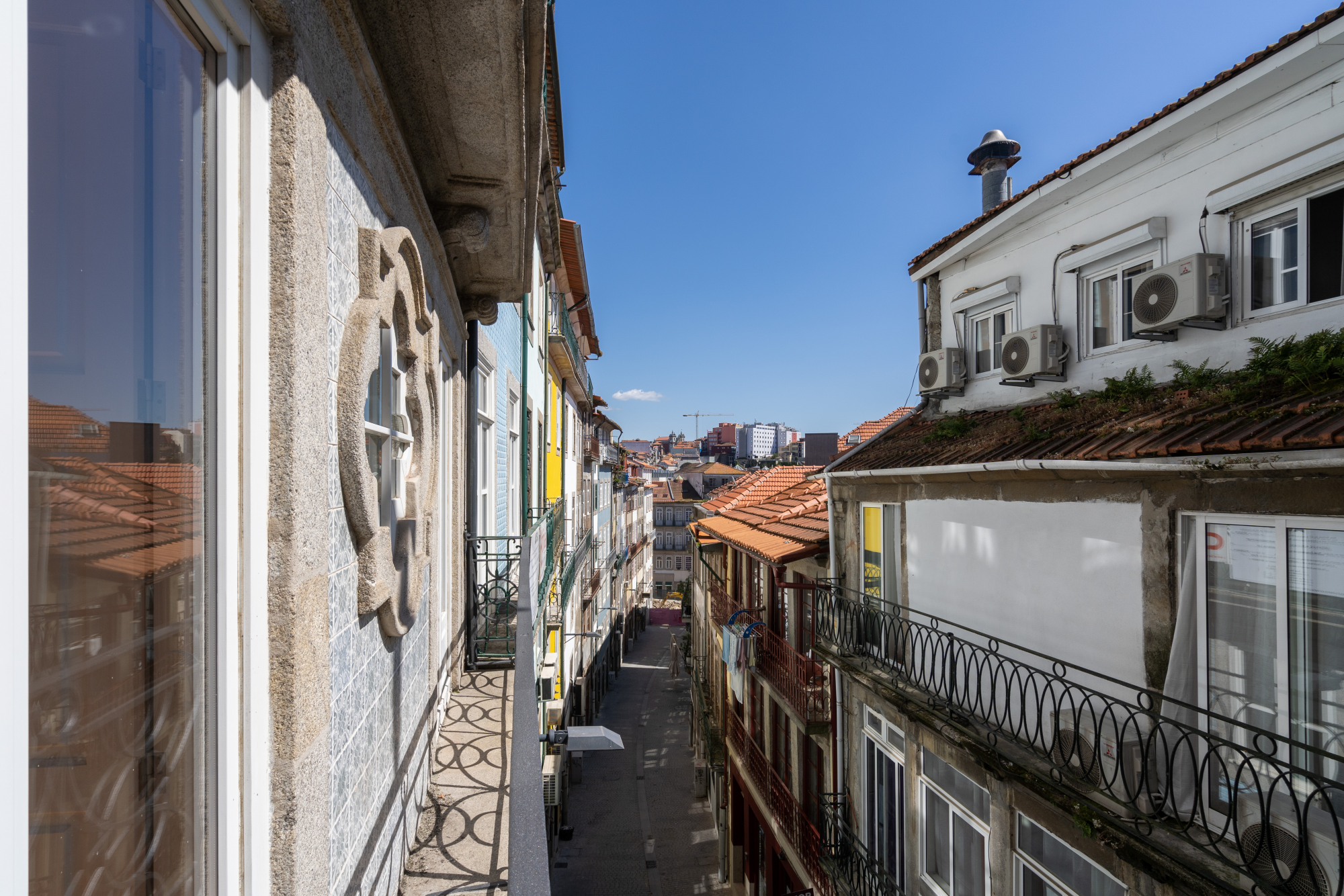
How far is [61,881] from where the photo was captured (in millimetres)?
974

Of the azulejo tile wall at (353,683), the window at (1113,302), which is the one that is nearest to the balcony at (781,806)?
the window at (1113,302)

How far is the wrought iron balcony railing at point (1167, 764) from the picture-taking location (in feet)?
11.4

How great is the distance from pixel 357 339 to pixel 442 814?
9.20ft

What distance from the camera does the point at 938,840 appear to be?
6.99 meters

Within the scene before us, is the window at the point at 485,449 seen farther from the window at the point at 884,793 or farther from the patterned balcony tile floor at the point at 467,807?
the window at the point at 884,793

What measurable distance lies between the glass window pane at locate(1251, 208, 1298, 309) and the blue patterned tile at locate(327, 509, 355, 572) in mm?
6048

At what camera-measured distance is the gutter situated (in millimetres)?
3355

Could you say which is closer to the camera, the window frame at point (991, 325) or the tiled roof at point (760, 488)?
the window frame at point (991, 325)

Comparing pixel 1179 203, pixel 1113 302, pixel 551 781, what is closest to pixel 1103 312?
pixel 1113 302

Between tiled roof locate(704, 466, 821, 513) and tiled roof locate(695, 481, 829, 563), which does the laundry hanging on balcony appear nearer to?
tiled roof locate(695, 481, 829, 563)

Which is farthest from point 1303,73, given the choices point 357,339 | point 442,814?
point 442,814

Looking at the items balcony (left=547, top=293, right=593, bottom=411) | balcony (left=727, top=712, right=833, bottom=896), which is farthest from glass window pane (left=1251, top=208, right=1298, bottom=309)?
balcony (left=547, top=293, right=593, bottom=411)

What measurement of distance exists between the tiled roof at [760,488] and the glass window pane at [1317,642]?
42.4ft

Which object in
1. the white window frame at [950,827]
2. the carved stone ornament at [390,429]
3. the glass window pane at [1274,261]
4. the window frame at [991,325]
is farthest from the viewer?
the window frame at [991,325]
